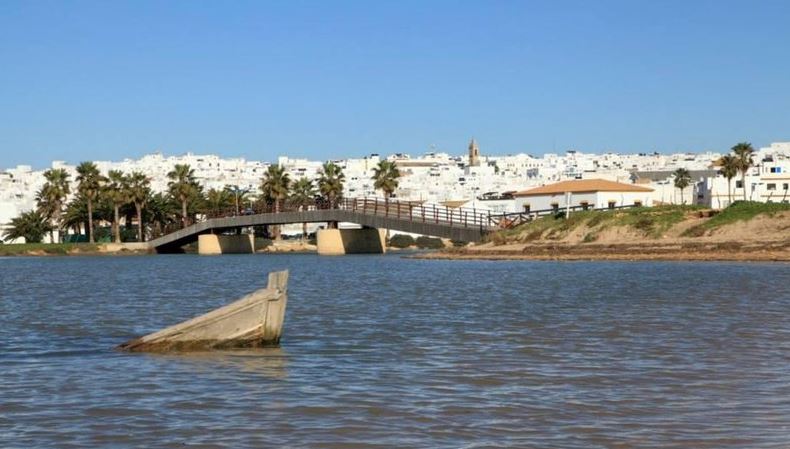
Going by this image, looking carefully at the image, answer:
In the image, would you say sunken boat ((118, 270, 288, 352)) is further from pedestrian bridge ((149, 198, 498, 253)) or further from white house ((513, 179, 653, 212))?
white house ((513, 179, 653, 212))

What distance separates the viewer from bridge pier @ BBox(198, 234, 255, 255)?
4193 inches

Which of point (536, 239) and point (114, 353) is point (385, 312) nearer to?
point (114, 353)

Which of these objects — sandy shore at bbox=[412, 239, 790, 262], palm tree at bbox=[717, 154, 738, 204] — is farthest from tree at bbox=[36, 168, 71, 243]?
palm tree at bbox=[717, 154, 738, 204]

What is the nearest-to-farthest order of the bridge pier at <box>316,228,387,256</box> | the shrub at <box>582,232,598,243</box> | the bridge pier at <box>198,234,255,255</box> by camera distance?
the shrub at <box>582,232,598,243</box> → the bridge pier at <box>316,228,387,256</box> → the bridge pier at <box>198,234,255,255</box>

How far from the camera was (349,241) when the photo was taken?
94625 millimetres

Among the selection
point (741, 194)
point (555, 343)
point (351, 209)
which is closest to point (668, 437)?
point (555, 343)

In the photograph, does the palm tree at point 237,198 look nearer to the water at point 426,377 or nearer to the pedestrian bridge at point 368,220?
the pedestrian bridge at point 368,220

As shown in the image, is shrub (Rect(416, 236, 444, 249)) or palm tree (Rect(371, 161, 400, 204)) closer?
palm tree (Rect(371, 161, 400, 204))

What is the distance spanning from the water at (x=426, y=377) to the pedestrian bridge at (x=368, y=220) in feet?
133

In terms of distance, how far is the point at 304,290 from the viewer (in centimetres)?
4159

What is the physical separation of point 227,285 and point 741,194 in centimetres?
7099

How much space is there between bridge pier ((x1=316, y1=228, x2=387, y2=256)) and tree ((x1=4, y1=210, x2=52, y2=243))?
46398mm

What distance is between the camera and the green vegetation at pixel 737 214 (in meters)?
61.6

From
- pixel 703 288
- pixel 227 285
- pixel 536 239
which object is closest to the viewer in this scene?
pixel 703 288
